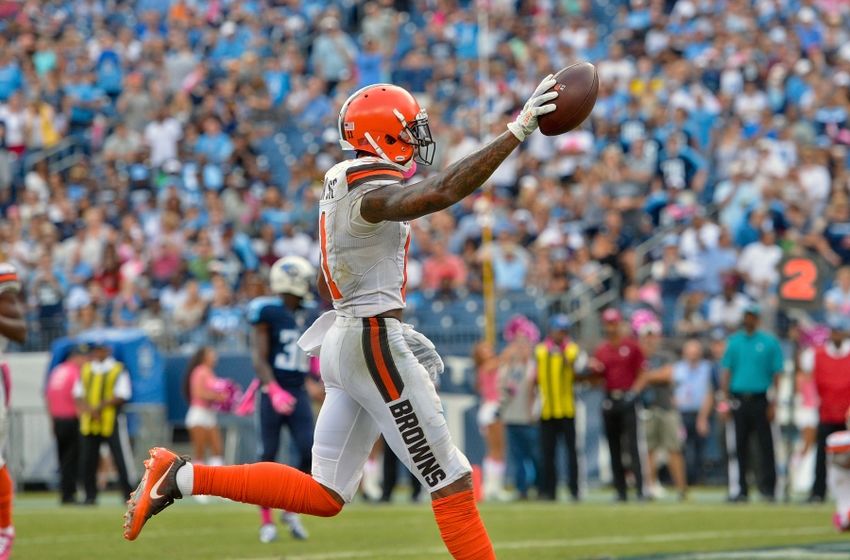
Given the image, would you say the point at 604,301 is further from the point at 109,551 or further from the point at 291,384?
the point at 109,551

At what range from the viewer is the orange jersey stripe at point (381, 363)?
6.11 m

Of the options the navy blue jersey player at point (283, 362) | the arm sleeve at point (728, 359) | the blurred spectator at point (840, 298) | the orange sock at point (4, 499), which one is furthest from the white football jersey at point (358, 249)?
the blurred spectator at point (840, 298)

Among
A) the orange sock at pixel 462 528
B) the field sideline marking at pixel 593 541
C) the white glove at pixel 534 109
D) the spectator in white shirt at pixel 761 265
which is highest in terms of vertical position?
the spectator in white shirt at pixel 761 265

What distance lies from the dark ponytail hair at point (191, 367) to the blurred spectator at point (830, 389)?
629 cm

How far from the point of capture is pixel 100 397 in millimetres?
15484

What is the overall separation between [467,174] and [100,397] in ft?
34.5

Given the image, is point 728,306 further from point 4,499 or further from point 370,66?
point 4,499

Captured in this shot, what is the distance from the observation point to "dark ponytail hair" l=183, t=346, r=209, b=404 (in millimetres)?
16375

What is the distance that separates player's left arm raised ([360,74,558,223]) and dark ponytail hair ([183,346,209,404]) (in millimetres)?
10801

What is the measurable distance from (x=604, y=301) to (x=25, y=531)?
8.06 m

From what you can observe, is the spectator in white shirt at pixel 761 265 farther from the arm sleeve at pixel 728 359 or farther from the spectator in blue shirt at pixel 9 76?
the spectator in blue shirt at pixel 9 76

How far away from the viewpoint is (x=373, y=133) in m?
6.29

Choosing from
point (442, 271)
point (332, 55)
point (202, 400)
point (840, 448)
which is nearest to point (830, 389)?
point (840, 448)

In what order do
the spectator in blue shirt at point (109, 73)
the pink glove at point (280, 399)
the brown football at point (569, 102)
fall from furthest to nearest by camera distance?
the spectator in blue shirt at point (109, 73) → the pink glove at point (280, 399) → the brown football at point (569, 102)
